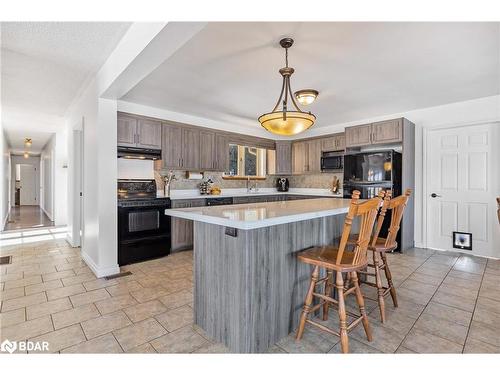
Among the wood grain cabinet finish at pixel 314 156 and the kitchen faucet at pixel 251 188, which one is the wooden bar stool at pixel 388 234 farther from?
the kitchen faucet at pixel 251 188

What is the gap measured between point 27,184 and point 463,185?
16.9 metres

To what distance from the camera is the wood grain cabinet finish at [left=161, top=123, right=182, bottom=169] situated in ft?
14.4

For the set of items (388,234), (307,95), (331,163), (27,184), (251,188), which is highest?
(307,95)

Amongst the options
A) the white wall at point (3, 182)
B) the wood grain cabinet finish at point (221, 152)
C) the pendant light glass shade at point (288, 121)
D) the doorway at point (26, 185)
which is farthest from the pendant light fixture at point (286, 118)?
the doorway at point (26, 185)

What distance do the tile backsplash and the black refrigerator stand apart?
0.97 meters

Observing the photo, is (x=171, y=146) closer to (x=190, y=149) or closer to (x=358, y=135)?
(x=190, y=149)

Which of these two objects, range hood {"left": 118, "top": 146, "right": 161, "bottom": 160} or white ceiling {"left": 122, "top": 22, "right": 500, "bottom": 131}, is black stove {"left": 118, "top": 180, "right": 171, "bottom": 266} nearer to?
range hood {"left": 118, "top": 146, "right": 161, "bottom": 160}

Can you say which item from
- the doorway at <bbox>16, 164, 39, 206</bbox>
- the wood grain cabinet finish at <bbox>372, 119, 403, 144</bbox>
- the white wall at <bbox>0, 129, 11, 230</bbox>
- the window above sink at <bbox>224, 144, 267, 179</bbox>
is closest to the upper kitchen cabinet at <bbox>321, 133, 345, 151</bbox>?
the wood grain cabinet finish at <bbox>372, 119, 403, 144</bbox>

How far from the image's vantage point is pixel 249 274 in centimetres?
166

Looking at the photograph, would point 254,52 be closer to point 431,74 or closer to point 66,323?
point 431,74

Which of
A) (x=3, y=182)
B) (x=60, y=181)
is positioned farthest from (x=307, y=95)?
(x=3, y=182)

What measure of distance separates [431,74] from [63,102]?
17.7 ft
